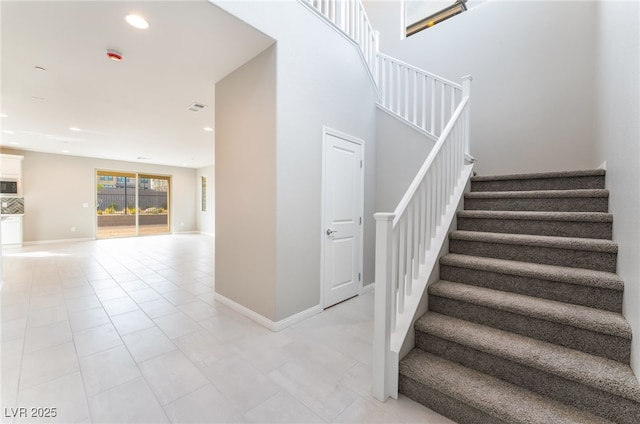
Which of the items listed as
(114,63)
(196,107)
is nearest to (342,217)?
(196,107)

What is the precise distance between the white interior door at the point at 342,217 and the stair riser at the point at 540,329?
1334 mm

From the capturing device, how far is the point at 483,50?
418 centimetres

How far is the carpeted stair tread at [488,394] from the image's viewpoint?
1297 millimetres

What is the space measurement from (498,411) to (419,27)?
6001 millimetres

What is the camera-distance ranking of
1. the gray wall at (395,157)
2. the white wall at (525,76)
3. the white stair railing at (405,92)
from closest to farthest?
the white wall at (525,76), the gray wall at (395,157), the white stair railing at (405,92)

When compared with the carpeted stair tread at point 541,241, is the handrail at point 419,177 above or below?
above

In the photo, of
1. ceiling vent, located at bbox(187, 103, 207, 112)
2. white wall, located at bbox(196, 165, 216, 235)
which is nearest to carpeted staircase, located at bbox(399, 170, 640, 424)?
ceiling vent, located at bbox(187, 103, 207, 112)

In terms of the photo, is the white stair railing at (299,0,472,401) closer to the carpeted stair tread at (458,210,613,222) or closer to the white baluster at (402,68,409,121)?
the white baluster at (402,68,409,121)

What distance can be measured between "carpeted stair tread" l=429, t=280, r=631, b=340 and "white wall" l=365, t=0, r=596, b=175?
9.28ft

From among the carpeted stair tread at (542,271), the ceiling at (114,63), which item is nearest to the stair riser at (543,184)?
the carpeted stair tread at (542,271)

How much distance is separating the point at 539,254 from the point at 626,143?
877 millimetres

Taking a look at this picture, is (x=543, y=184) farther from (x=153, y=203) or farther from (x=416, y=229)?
(x=153, y=203)

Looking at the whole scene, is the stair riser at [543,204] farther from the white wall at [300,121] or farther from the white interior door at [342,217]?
the white wall at [300,121]

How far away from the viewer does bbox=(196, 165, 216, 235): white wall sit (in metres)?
9.74
